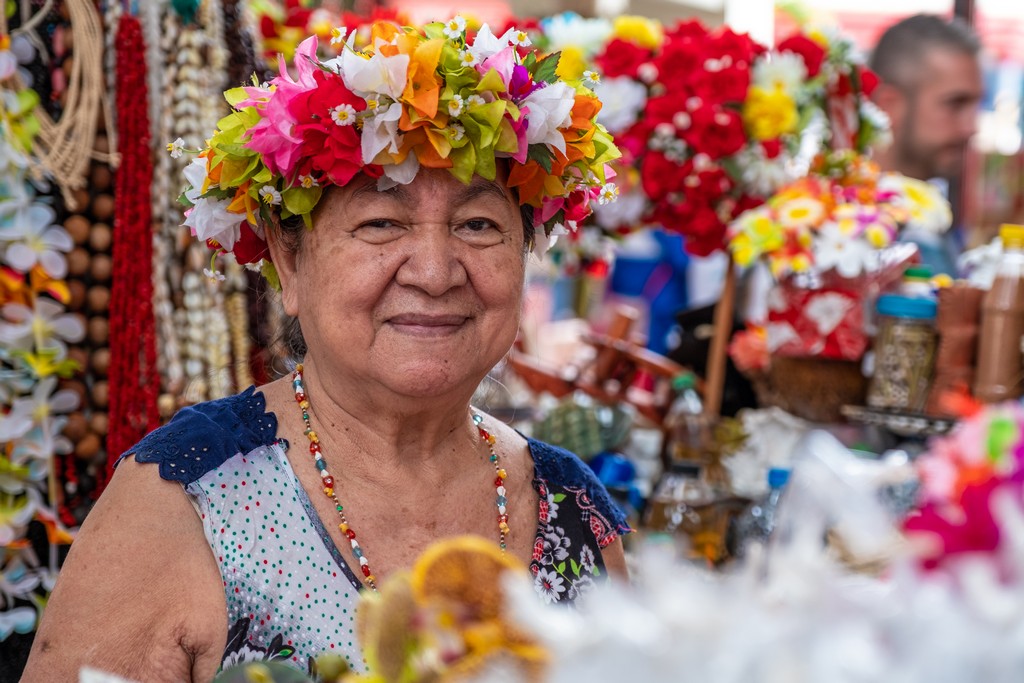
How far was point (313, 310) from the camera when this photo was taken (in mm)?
1749

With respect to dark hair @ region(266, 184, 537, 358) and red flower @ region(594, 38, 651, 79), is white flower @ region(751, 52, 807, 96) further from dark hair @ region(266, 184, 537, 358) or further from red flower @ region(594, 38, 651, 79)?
dark hair @ region(266, 184, 537, 358)

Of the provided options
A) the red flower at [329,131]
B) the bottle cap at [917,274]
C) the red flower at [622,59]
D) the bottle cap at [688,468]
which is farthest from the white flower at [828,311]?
the red flower at [329,131]

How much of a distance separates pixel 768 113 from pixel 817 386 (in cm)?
87

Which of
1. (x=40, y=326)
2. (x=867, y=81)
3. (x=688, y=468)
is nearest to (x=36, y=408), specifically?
(x=40, y=326)

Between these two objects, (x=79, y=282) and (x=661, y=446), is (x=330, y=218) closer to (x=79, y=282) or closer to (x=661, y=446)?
(x=79, y=282)

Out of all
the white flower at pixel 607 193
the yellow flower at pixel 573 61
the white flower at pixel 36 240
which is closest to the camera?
the white flower at pixel 607 193

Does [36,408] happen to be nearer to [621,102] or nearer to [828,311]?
[621,102]

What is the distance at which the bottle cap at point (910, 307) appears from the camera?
10.2ft

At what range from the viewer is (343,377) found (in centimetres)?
179

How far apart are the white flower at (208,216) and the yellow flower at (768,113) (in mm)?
2105

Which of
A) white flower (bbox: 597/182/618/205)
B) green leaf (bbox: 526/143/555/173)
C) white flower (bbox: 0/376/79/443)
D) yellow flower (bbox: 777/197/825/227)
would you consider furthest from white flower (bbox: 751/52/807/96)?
white flower (bbox: 0/376/79/443)

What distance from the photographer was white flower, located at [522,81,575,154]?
1.75 metres

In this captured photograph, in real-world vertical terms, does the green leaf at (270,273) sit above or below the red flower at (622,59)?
below

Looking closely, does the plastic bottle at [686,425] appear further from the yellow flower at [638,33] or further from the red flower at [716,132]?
the yellow flower at [638,33]
